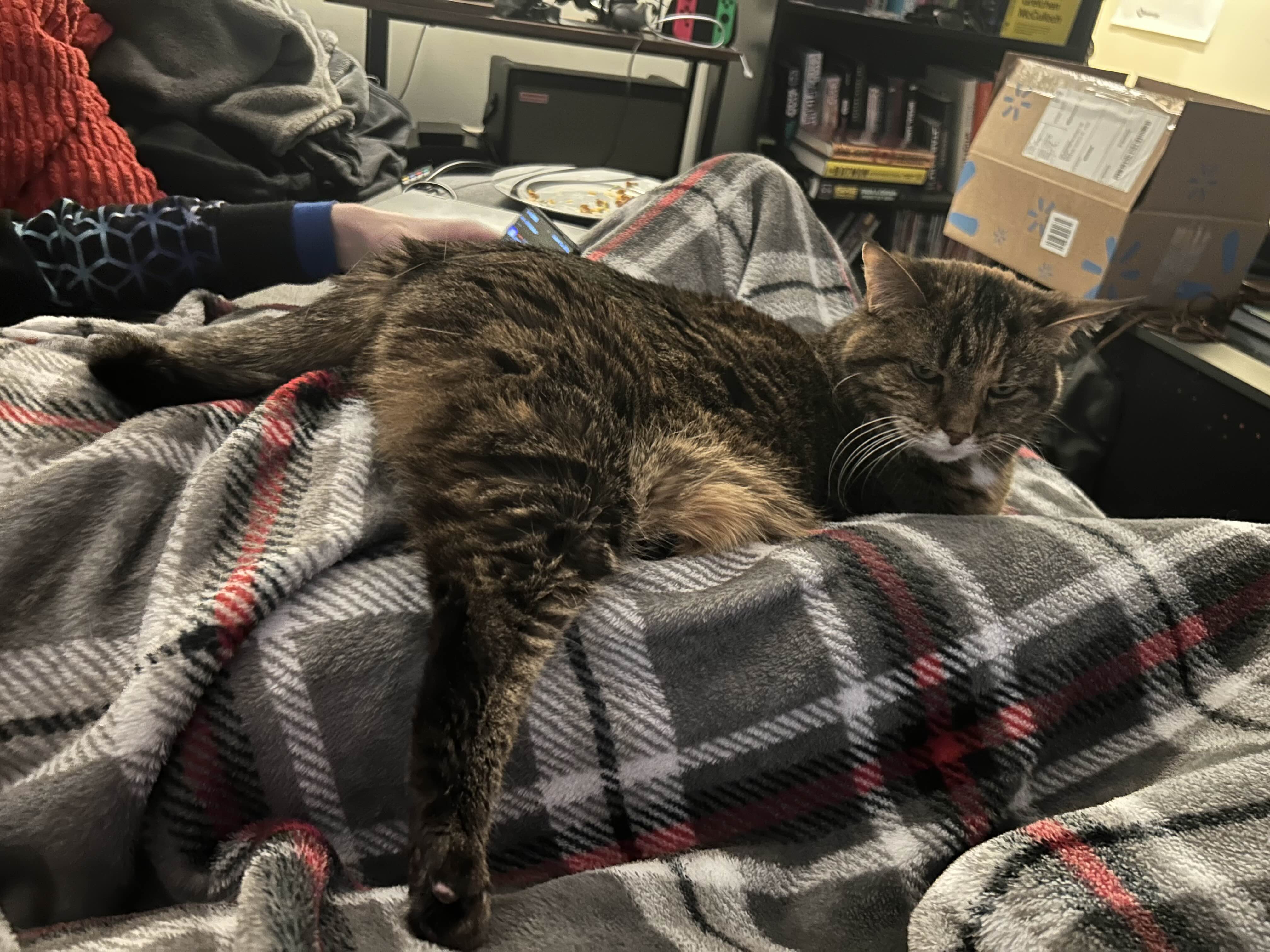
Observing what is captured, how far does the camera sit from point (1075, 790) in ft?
2.27

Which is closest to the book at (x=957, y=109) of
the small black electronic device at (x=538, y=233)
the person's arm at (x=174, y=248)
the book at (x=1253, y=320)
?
the book at (x=1253, y=320)

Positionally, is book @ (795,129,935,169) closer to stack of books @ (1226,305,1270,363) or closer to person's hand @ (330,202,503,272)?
stack of books @ (1226,305,1270,363)

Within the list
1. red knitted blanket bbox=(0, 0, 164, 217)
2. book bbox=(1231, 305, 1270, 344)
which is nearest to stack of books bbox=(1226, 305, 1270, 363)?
book bbox=(1231, 305, 1270, 344)

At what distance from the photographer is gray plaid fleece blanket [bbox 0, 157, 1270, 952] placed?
55 centimetres

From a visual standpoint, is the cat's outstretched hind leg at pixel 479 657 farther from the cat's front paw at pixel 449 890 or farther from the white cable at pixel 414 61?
the white cable at pixel 414 61

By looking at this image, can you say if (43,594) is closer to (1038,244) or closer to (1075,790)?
(1075,790)

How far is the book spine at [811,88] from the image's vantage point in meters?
2.65

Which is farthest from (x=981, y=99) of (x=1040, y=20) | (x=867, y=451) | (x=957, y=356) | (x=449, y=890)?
(x=449, y=890)

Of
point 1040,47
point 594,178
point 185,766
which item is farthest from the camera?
point 1040,47

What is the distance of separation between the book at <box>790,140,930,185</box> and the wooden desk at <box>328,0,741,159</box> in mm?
368

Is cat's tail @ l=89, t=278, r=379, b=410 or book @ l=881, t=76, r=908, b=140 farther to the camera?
book @ l=881, t=76, r=908, b=140

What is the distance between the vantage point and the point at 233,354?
0.91 meters

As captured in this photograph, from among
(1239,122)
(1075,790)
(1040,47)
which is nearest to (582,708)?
(1075,790)

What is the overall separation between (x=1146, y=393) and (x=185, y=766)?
77.1 inches
